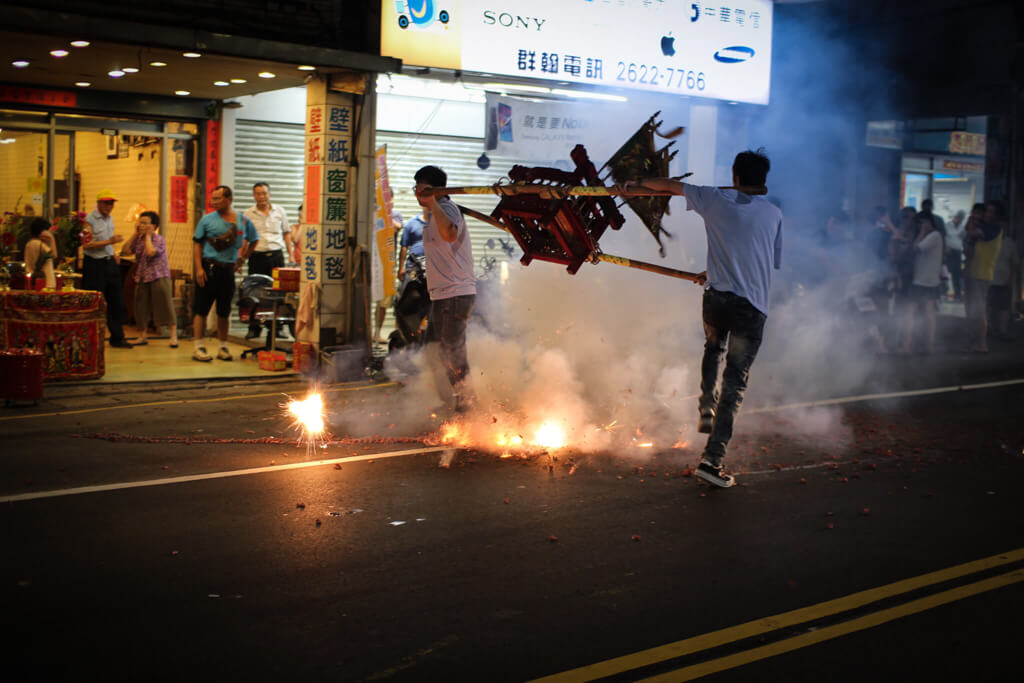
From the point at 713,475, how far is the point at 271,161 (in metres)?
10.2

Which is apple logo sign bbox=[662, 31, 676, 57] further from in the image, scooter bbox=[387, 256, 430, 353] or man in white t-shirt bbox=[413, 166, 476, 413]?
man in white t-shirt bbox=[413, 166, 476, 413]

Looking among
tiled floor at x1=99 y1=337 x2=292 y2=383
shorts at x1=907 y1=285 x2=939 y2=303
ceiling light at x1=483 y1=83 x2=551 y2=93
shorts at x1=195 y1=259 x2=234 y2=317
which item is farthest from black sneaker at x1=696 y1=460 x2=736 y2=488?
shorts at x1=907 y1=285 x2=939 y2=303

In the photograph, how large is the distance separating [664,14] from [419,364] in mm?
6093

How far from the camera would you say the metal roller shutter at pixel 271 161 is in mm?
14219

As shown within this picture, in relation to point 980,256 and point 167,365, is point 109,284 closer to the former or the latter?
point 167,365

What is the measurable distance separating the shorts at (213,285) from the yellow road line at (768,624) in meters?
8.86

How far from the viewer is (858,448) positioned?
7.52 meters

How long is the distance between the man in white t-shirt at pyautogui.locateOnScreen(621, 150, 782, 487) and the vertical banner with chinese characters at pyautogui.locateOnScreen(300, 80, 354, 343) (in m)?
5.38

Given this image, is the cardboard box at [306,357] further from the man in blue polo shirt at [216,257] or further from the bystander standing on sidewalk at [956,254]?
the bystander standing on sidewalk at [956,254]

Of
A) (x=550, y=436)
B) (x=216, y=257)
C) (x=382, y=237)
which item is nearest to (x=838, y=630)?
(x=550, y=436)

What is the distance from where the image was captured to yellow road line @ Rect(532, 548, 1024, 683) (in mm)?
3617

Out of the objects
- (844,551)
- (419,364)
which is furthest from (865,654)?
(419,364)

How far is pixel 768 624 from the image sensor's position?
4.11 metres

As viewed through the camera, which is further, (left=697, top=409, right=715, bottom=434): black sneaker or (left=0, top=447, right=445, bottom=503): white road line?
(left=697, top=409, right=715, bottom=434): black sneaker
